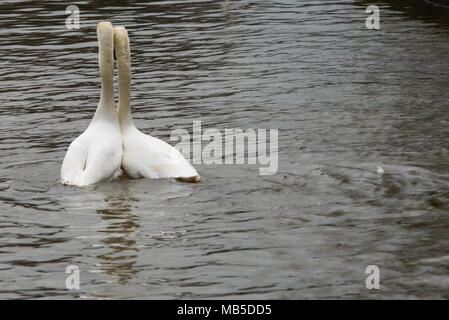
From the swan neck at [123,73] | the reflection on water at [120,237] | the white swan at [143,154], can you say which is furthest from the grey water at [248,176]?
the swan neck at [123,73]

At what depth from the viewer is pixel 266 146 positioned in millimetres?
10828

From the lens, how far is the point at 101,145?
911 centimetres

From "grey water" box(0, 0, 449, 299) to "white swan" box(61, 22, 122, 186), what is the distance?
0.56 feet

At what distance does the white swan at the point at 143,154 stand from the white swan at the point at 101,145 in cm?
11

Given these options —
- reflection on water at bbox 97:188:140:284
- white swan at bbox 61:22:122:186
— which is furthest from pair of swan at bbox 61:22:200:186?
reflection on water at bbox 97:188:140:284

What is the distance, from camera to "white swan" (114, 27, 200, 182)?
920 cm

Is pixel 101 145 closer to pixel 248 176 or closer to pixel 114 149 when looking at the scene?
pixel 114 149

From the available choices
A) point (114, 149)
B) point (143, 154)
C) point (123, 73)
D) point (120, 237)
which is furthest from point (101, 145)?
point (120, 237)

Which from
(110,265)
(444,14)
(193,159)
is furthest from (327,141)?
(444,14)

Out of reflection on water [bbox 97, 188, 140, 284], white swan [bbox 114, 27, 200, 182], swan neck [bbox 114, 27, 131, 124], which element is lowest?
reflection on water [bbox 97, 188, 140, 284]

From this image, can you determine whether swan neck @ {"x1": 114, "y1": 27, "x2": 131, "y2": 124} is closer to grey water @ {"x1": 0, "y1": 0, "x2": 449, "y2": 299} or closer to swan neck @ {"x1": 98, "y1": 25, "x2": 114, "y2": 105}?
swan neck @ {"x1": 98, "y1": 25, "x2": 114, "y2": 105}

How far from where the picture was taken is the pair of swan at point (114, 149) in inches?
359

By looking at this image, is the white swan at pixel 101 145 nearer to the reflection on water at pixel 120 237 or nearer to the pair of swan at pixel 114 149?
the pair of swan at pixel 114 149
